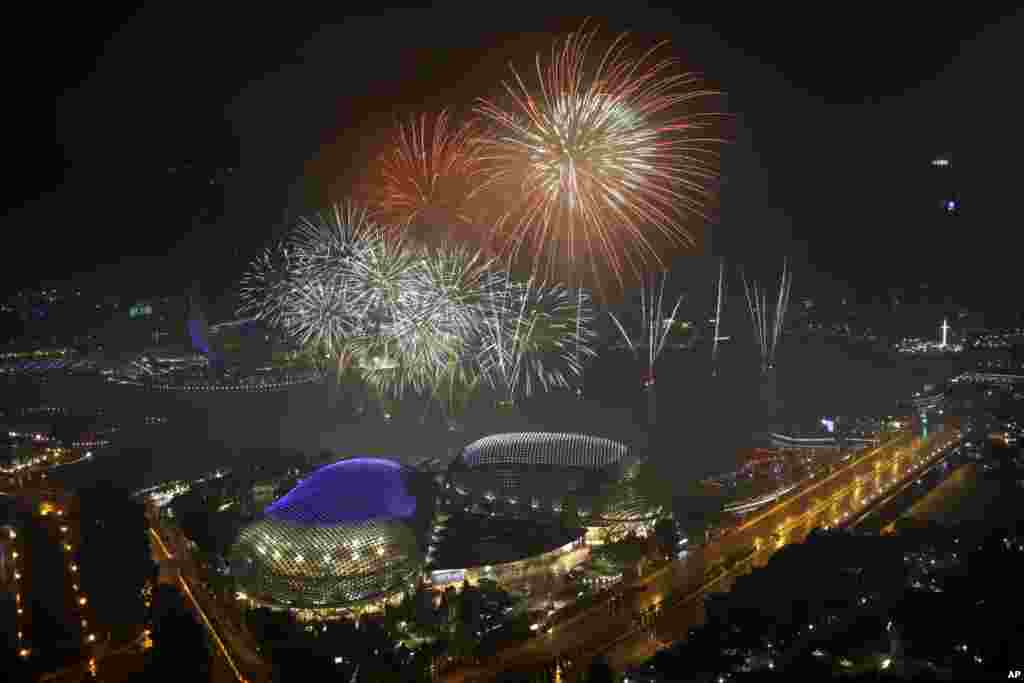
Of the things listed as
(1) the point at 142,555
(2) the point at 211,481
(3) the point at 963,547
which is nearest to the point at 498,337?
(2) the point at 211,481

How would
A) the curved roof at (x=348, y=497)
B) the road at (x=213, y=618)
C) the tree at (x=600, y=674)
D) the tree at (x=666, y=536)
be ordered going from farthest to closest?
the tree at (x=666, y=536) → the curved roof at (x=348, y=497) → the road at (x=213, y=618) → the tree at (x=600, y=674)

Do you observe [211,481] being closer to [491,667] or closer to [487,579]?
[487,579]

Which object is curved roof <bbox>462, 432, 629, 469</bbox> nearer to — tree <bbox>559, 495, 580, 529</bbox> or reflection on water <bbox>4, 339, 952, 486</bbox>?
tree <bbox>559, 495, 580, 529</bbox>

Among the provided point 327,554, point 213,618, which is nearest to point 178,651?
point 213,618

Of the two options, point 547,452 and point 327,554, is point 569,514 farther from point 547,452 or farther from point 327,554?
point 327,554

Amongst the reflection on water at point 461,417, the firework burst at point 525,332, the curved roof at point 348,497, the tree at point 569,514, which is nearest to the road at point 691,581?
the tree at point 569,514

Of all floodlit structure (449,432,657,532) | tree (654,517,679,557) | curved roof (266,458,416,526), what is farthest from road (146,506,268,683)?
tree (654,517,679,557)

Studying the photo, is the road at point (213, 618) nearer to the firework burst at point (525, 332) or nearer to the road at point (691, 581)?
the road at point (691, 581)
